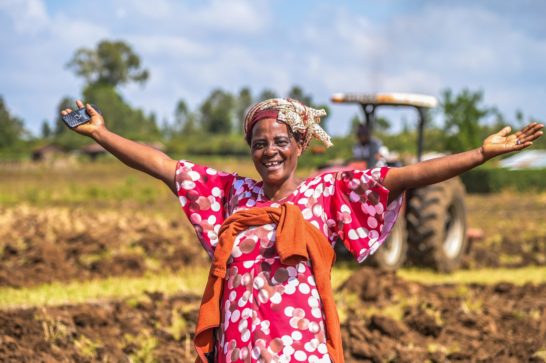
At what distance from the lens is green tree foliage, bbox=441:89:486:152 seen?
134ft

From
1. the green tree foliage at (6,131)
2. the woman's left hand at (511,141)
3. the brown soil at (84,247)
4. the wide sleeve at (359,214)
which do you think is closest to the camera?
the woman's left hand at (511,141)

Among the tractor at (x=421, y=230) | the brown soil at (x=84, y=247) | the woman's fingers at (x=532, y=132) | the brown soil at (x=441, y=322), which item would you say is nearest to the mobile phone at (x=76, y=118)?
the woman's fingers at (x=532, y=132)

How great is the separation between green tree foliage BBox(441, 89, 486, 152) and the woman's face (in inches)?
1492

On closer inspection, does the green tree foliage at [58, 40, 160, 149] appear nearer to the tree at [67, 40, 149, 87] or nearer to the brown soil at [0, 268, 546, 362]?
the tree at [67, 40, 149, 87]

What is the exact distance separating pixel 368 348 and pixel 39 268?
14.8 feet

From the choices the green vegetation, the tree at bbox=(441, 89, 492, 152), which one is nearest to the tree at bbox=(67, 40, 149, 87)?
the green vegetation

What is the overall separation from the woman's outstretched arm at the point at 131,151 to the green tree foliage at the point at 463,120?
37.9 meters

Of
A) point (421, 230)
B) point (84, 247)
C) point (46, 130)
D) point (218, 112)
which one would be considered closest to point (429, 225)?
point (421, 230)

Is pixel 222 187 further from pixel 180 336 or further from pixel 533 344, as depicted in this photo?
pixel 533 344

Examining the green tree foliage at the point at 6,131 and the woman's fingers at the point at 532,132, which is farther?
the green tree foliage at the point at 6,131

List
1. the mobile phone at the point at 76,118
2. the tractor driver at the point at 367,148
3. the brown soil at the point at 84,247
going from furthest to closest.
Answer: the tractor driver at the point at 367,148
the brown soil at the point at 84,247
the mobile phone at the point at 76,118

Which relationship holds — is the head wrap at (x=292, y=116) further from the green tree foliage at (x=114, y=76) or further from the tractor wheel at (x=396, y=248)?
the green tree foliage at (x=114, y=76)

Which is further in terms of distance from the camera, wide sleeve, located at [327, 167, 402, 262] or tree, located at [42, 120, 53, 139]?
tree, located at [42, 120, 53, 139]

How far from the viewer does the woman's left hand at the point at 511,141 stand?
311cm
